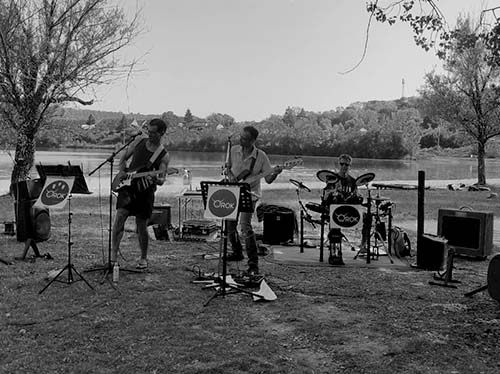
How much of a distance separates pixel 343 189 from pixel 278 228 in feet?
5.27

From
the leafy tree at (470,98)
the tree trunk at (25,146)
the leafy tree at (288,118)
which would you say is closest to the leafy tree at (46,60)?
the tree trunk at (25,146)

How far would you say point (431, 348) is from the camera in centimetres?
388

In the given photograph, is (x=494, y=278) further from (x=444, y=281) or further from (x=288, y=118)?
(x=288, y=118)

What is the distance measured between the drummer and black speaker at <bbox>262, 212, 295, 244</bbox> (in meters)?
1.25

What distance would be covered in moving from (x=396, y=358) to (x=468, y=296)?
2223mm

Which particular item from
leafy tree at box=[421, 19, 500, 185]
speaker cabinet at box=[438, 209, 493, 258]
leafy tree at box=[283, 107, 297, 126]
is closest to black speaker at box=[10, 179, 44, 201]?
speaker cabinet at box=[438, 209, 493, 258]

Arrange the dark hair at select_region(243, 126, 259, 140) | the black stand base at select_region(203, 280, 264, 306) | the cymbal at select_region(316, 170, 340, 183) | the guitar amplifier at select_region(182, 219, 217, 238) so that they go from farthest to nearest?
the guitar amplifier at select_region(182, 219, 217, 238)
the cymbal at select_region(316, 170, 340, 183)
the dark hair at select_region(243, 126, 259, 140)
the black stand base at select_region(203, 280, 264, 306)

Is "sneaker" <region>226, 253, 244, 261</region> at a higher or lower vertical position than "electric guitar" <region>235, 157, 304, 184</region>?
lower

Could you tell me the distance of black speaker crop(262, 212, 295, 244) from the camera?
8469mm

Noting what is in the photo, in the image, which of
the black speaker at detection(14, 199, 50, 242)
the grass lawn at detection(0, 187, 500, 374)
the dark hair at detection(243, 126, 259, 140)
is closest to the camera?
the grass lawn at detection(0, 187, 500, 374)

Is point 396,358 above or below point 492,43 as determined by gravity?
below

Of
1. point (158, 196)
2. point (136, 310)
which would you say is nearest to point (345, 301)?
point (136, 310)

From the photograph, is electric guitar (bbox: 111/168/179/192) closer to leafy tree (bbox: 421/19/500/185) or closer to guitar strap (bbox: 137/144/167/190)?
guitar strap (bbox: 137/144/167/190)

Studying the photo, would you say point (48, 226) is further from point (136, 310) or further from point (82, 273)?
point (136, 310)
